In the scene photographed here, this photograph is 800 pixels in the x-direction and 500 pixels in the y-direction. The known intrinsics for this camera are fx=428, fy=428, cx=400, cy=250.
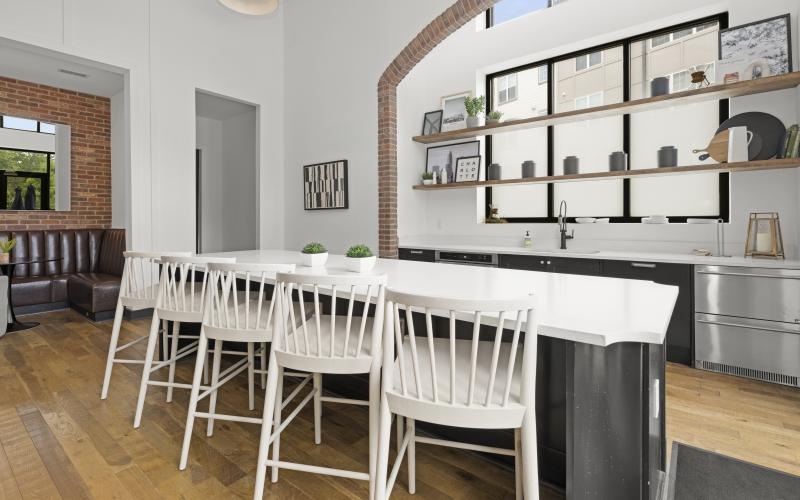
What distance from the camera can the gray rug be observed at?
173 centimetres

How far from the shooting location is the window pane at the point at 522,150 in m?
4.71

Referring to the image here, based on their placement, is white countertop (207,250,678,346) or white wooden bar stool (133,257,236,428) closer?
white countertop (207,250,678,346)

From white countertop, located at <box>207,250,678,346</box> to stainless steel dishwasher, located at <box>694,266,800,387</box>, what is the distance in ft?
4.94

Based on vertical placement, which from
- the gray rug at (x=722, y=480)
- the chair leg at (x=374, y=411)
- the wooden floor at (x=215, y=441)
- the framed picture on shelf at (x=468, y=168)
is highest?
the framed picture on shelf at (x=468, y=168)

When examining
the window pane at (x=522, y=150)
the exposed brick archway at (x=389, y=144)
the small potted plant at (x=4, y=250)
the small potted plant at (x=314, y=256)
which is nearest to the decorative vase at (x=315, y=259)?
the small potted plant at (x=314, y=256)

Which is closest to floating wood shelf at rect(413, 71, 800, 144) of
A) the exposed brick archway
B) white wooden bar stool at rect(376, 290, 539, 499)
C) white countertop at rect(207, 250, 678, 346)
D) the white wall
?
the exposed brick archway

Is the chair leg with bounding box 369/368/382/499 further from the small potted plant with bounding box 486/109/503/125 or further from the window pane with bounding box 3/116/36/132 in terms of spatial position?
the window pane with bounding box 3/116/36/132

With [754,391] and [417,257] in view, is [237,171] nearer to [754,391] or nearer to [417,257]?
[417,257]

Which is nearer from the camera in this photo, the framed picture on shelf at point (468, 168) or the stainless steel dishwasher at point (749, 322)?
the stainless steel dishwasher at point (749, 322)

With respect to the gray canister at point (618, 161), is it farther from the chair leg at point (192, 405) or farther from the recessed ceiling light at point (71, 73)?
the recessed ceiling light at point (71, 73)

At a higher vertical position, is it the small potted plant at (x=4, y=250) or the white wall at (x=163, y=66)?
the white wall at (x=163, y=66)

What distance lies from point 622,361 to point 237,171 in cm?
686

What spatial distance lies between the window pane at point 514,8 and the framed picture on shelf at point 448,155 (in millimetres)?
1476

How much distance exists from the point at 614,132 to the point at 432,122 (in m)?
2.00
